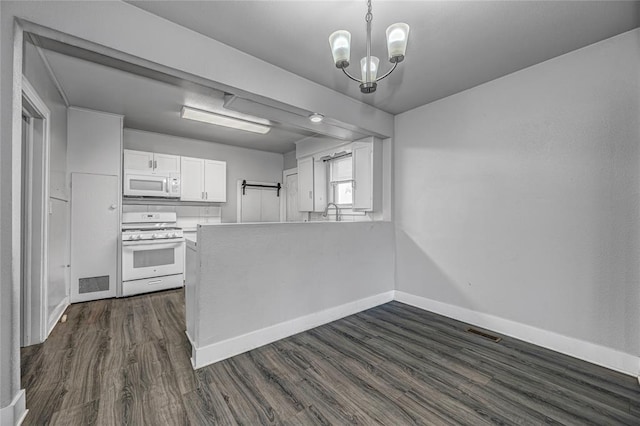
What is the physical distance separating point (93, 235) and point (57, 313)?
40.3 inches

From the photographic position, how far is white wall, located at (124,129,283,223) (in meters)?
4.53

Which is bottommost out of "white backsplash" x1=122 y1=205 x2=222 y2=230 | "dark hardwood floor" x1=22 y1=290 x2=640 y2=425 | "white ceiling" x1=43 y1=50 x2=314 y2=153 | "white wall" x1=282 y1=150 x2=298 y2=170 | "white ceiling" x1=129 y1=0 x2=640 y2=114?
"dark hardwood floor" x1=22 y1=290 x2=640 y2=425

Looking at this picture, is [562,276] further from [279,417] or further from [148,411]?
[148,411]

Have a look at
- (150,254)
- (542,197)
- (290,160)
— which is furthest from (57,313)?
(542,197)

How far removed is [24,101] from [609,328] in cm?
490

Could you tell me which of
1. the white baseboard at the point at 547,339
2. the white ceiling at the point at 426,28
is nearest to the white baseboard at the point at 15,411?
the white ceiling at the point at 426,28

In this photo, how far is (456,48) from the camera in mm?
2275

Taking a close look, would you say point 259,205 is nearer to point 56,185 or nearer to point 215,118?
point 215,118

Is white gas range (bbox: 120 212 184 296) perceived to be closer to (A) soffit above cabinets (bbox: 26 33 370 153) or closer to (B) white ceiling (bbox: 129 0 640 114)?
(A) soffit above cabinets (bbox: 26 33 370 153)

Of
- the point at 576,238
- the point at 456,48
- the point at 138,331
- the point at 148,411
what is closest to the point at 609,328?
the point at 576,238

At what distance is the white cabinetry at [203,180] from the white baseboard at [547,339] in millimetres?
3799

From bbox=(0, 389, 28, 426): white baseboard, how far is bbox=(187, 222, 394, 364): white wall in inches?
37.1

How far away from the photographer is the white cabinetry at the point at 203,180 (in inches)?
182

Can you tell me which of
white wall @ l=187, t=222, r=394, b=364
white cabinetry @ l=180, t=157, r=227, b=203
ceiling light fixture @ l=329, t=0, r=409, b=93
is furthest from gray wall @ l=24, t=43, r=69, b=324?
ceiling light fixture @ l=329, t=0, r=409, b=93
